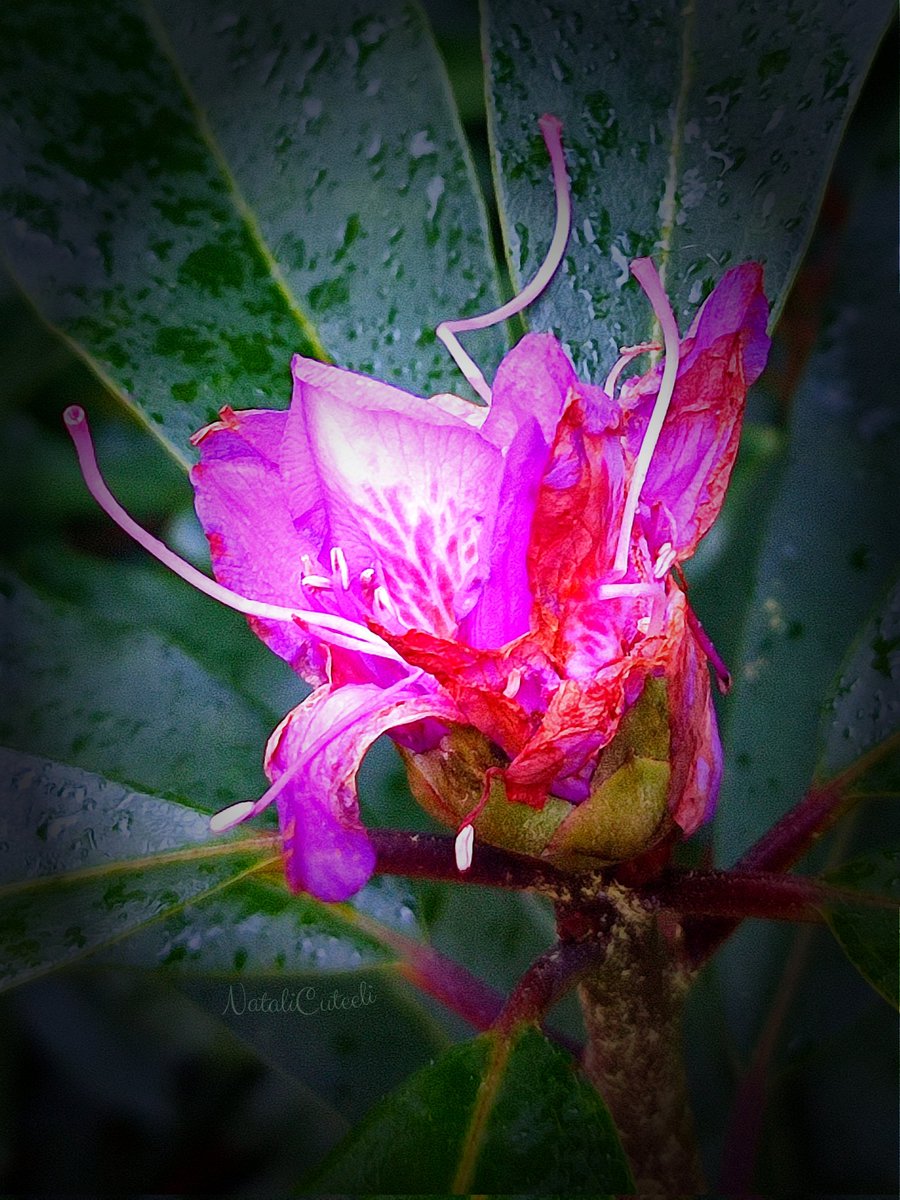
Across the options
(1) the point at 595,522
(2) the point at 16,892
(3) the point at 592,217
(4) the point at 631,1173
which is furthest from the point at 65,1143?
(3) the point at 592,217

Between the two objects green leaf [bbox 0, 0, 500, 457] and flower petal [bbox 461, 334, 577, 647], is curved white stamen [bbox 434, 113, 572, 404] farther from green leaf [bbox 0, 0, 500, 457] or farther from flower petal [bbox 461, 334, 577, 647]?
flower petal [bbox 461, 334, 577, 647]

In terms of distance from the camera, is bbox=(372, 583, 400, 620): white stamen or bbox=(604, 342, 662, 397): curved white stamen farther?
bbox=(604, 342, 662, 397): curved white stamen

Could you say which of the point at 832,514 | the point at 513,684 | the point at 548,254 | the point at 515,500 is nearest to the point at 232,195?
the point at 548,254

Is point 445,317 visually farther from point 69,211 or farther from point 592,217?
point 69,211

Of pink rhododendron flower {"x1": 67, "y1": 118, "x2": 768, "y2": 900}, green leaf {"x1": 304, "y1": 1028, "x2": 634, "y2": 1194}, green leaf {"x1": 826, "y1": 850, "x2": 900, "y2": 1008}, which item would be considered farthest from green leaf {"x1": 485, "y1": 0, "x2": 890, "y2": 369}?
green leaf {"x1": 304, "y1": 1028, "x2": 634, "y2": 1194}

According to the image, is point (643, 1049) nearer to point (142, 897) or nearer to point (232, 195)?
point (142, 897)

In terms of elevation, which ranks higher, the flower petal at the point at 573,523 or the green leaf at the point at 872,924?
the flower petal at the point at 573,523

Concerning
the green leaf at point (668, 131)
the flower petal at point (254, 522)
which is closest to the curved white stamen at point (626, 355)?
the green leaf at point (668, 131)

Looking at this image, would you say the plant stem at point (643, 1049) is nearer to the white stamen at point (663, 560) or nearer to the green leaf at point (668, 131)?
the white stamen at point (663, 560)
